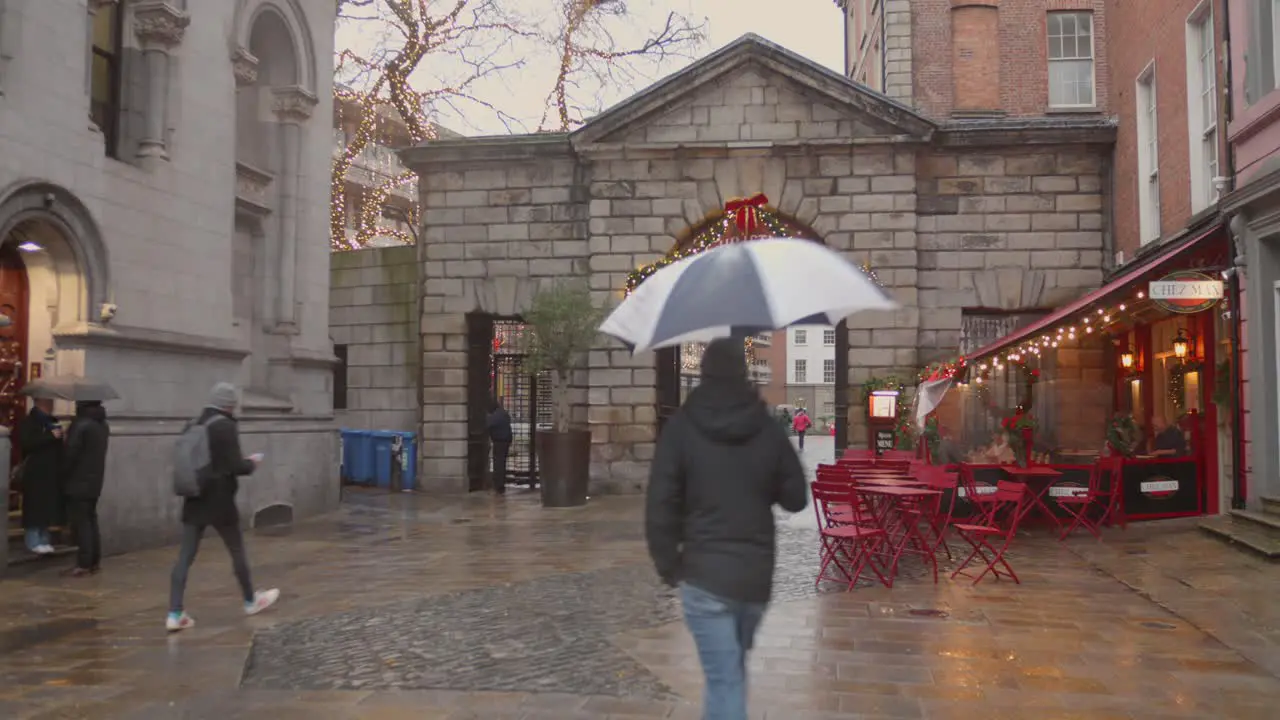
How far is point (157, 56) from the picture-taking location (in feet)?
40.2

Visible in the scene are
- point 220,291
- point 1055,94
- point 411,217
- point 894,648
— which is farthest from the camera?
point 411,217

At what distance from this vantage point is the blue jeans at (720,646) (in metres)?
3.63

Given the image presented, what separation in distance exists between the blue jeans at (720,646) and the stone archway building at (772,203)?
46.4ft

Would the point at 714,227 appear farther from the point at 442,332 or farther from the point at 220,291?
the point at 220,291

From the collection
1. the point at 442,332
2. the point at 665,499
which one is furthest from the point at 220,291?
the point at 665,499

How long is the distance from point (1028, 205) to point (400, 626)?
1398 centimetres

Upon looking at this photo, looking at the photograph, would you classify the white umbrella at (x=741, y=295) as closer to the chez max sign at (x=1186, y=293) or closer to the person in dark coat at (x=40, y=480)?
the person in dark coat at (x=40, y=480)

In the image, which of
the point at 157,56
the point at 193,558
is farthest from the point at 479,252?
the point at 193,558

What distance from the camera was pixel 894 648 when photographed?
6625 millimetres

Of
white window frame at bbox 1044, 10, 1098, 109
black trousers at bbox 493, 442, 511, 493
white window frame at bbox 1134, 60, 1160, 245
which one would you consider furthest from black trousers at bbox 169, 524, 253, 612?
white window frame at bbox 1044, 10, 1098, 109

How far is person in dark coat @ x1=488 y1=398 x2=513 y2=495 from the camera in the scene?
1866 centimetres

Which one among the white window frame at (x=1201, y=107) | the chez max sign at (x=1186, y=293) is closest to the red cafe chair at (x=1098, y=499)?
the chez max sign at (x=1186, y=293)

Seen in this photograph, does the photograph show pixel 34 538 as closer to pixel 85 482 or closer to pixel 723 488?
pixel 85 482

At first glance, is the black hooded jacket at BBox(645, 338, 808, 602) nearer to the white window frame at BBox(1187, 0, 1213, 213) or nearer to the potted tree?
the white window frame at BBox(1187, 0, 1213, 213)
